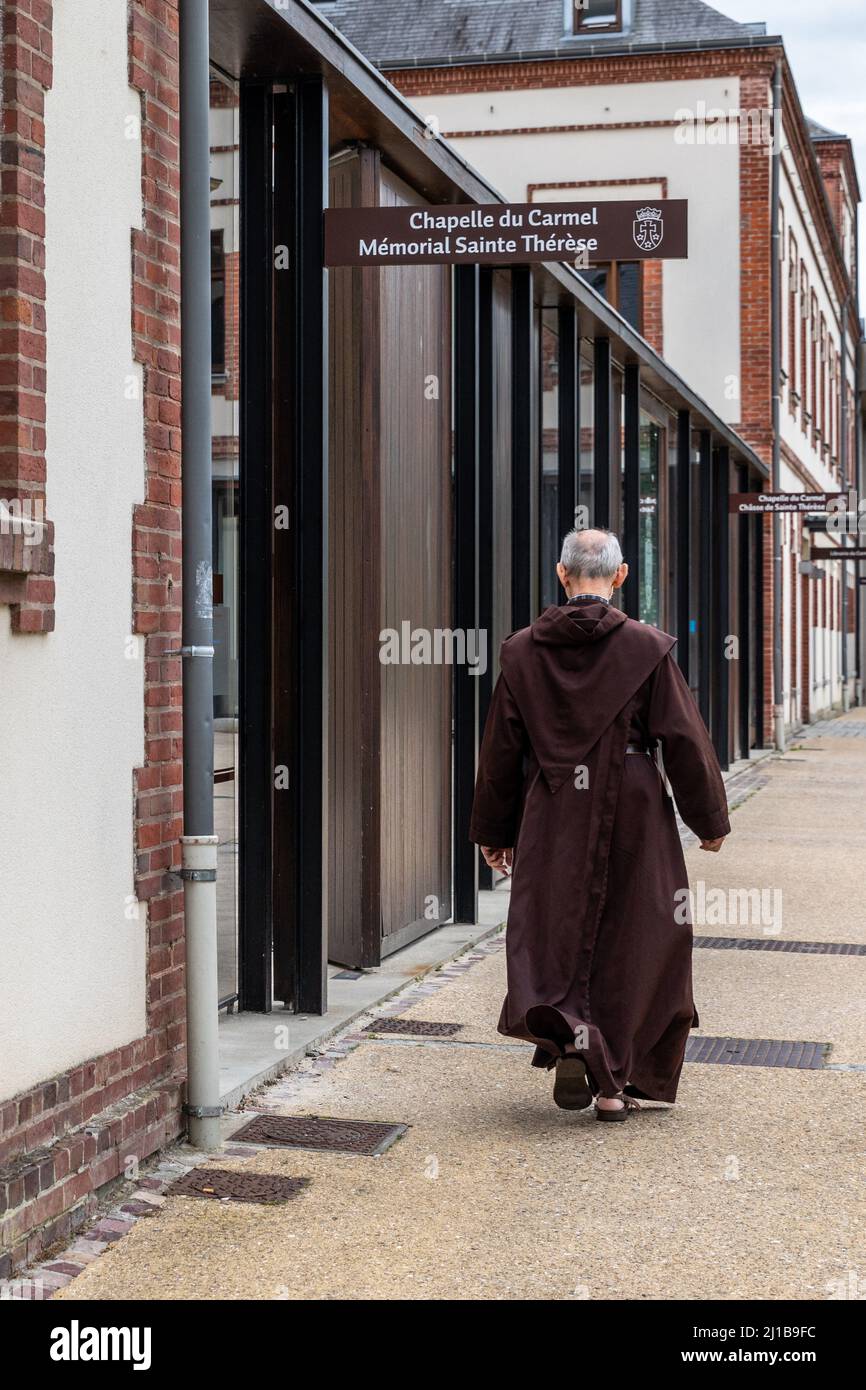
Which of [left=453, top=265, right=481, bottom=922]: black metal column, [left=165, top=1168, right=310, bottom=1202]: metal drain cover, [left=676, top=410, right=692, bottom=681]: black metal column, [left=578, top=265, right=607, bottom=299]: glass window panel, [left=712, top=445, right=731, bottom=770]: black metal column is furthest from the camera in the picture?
[left=578, top=265, right=607, bottom=299]: glass window panel

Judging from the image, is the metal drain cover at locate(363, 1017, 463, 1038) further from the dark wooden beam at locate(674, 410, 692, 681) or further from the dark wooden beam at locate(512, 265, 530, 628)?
the dark wooden beam at locate(674, 410, 692, 681)

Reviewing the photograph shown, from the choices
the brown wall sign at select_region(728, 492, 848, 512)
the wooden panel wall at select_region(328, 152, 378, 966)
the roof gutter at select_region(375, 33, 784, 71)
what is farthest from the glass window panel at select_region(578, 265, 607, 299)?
the wooden panel wall at select_region(328, 152, 378, 966)

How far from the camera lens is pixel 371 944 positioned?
7.84 meters

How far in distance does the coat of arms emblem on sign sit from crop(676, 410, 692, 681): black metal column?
1245 cm

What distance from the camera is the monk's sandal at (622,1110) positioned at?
543cm

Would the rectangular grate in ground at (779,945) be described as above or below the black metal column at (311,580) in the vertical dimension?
below

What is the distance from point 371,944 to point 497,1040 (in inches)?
54.7

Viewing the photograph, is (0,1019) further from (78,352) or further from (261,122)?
(261,122)

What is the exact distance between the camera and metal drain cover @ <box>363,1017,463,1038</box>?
6.66 m

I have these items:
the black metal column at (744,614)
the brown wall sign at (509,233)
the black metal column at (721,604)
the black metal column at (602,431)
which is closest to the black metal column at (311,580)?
the brown wall sign at (509,233)

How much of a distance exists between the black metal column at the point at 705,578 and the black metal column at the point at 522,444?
353 inches

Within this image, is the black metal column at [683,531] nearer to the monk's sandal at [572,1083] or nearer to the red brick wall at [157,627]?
the monk's sandal at [572,1083]

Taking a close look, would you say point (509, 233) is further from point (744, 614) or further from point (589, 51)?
point (589, 51)

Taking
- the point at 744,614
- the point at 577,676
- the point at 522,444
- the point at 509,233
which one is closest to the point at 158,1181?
the point at 577,676
